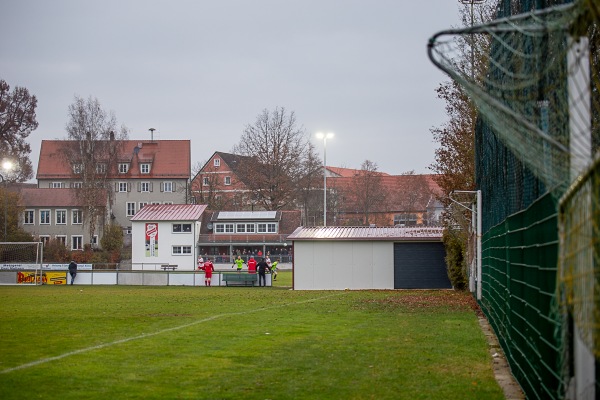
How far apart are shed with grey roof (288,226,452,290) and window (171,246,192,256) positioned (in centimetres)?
4057

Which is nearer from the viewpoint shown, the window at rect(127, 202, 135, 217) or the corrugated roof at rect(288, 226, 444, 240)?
the corrugated roof at rect(288, 226, 444, 240)

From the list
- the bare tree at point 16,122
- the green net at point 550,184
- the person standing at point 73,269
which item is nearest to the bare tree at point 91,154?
the bare tree at point 16,122

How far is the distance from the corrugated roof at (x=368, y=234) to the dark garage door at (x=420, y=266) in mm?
499

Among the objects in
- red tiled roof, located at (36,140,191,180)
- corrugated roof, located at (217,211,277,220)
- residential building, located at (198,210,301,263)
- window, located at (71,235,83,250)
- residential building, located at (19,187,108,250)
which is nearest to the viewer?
residential building, located at (198,210,301,263)

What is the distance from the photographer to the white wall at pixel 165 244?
259ft

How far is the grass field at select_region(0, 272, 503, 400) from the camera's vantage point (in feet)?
33.5

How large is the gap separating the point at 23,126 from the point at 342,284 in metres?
45.7

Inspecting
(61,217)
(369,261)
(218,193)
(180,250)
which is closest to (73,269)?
(369,261)

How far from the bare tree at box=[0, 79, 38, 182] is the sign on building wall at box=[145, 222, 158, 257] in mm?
12544

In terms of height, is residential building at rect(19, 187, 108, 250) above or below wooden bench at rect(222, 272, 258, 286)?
above

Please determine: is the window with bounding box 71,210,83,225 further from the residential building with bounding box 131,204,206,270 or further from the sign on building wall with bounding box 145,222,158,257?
the sign on building wall with bounding box 145,222,158,257

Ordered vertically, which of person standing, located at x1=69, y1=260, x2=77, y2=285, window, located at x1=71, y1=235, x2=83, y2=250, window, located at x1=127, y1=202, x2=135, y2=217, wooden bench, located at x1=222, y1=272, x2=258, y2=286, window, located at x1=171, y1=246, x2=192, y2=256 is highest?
window, located at x1=127, y1=202, x2=135, y2=217

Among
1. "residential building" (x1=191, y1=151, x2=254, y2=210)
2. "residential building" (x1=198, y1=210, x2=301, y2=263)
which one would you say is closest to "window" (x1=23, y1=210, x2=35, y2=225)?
"residential building" (x1=191, y1=151, x2=254, y2=210)

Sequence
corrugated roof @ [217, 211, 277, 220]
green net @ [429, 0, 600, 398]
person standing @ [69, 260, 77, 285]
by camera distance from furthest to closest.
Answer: corrugated roof @ [217, 211, 277, 220] < person standing @ [69, 260, 77, 285] < green net @ [429, 0, 600, 398]
